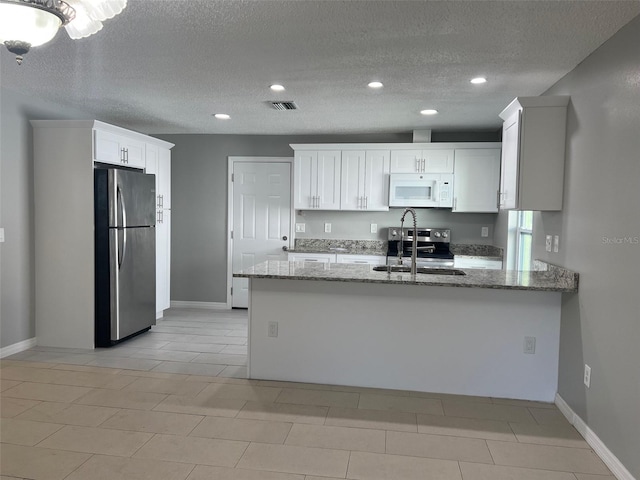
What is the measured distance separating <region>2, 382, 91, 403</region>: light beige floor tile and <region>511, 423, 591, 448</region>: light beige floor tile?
9.76 ft

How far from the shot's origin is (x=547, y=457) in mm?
2457

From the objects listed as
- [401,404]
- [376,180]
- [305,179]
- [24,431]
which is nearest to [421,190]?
[376,180]

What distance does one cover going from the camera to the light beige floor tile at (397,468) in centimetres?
225

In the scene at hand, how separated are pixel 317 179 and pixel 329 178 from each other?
15 centimetres

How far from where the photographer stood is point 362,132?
218 inches

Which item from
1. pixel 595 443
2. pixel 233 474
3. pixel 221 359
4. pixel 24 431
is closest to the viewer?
pixel 233 474

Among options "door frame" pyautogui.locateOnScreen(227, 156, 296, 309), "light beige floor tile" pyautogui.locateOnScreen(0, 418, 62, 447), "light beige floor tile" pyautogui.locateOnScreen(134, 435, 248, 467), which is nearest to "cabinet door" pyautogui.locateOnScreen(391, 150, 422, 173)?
"door frame" pyautogui.locateOnScreen(227, 156, 296, 309)

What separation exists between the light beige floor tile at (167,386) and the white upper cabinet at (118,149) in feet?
7.02

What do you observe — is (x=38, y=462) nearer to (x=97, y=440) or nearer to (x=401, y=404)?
(x=97, y=440)

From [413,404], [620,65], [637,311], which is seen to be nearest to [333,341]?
[413,404]

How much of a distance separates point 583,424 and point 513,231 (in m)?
2.43

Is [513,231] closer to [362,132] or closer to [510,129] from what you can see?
[510,129]

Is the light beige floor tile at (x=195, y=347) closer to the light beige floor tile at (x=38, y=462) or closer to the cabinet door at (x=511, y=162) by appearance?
the light beige floor tile at (x=38, y=462)

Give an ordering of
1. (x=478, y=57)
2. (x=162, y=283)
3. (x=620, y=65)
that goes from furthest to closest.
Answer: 1. (x=162, y=283)
2. (x=478, y=57)
3. (x=620, y=65)
